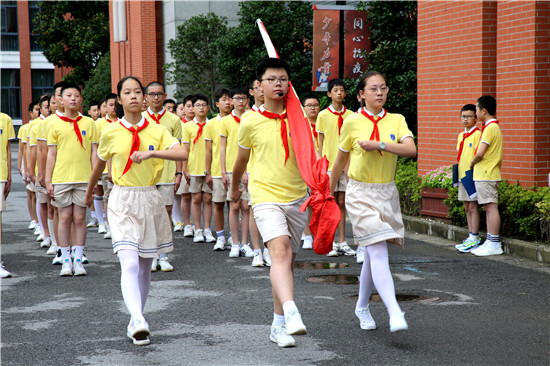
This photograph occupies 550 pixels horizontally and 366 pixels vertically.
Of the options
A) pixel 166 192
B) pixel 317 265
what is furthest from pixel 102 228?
pixel 317 265

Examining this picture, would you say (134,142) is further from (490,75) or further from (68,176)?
(490,75)

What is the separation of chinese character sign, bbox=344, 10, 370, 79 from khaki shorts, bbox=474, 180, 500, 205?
6.95m

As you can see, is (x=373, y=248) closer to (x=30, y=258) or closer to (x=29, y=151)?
(x=30, y=258)

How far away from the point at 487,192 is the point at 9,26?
5066 cm

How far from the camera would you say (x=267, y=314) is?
675 centimetres

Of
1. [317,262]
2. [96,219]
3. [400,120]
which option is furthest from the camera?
[96,219]

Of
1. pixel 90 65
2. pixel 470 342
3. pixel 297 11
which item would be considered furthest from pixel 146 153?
pixel 90 65

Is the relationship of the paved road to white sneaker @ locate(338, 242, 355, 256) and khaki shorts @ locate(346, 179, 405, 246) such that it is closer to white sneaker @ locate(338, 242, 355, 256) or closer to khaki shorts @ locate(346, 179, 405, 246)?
white sneaker @ locate(338, 242, 355, 256)

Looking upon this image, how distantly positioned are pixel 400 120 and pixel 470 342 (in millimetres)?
1856

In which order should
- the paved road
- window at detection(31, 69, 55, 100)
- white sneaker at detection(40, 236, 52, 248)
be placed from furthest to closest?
window at detection(31, 69, 55, 100) → white sneaker at detection(40, 236, 52, 248) → the paved road

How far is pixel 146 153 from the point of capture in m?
5.99

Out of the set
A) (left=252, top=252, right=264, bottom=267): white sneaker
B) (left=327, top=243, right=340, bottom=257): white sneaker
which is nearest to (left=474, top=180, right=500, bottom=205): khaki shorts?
(left=327, top=243, right=340, bottom=257): white sneaker

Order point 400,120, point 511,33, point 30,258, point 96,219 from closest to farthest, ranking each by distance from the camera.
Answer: point 400,120, point 30,258, point 511,33, point 96,219

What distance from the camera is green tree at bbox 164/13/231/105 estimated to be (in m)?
25.3
